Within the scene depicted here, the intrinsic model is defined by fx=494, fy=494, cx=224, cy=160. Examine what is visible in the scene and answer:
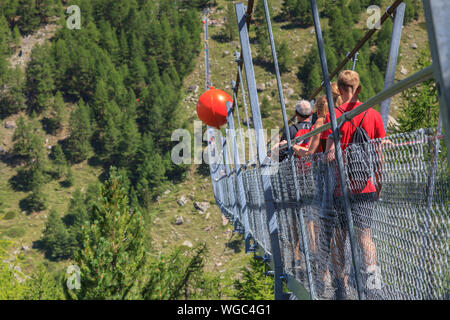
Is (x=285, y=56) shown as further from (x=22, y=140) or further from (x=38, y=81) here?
(x=22, y=140)

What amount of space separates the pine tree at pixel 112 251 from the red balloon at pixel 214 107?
1003 centimetres

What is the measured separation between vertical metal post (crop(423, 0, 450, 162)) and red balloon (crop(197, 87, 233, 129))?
6.80m

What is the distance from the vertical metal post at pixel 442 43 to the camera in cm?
85

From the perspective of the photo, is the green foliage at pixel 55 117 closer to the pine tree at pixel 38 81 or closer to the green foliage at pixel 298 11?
the pine tree at pixel 38 81

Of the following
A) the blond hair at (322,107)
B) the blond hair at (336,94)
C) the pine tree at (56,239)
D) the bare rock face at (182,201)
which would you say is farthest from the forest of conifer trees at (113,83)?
the blond hair at (336,94)

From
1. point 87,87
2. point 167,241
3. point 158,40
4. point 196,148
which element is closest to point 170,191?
point 196,148

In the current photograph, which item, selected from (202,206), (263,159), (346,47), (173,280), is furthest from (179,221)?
(263,159)

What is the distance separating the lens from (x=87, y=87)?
280 feet

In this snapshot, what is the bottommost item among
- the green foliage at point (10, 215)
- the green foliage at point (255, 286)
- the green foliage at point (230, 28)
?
the green foliage at point (10, 215)

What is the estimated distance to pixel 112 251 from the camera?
21.6m

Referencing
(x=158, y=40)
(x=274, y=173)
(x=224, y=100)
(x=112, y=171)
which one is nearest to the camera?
(x=274, y=173)

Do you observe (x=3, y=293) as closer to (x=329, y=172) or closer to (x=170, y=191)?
(x=329, y=172)

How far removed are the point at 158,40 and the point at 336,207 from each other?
92.6m

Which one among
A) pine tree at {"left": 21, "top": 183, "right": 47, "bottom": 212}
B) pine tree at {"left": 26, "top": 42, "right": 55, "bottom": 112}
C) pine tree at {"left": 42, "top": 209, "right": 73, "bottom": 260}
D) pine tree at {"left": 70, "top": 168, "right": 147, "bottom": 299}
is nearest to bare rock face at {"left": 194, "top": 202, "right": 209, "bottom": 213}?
pine tree at {"left": 42, "top": 209, "right": 73, "bottom": 260}
